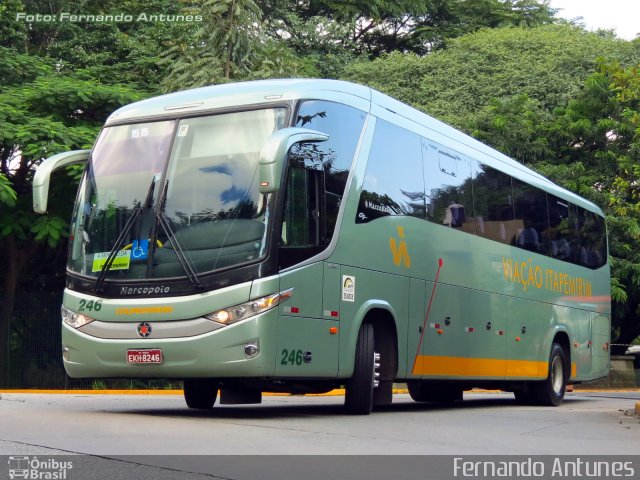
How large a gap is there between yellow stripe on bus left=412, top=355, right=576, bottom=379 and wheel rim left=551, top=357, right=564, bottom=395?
0.46m

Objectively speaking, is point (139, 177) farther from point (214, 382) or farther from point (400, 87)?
point (400, 87)

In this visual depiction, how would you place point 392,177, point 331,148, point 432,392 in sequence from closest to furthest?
point 331,148 → point 392,177 → point 432,392

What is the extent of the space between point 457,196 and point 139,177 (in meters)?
5.38

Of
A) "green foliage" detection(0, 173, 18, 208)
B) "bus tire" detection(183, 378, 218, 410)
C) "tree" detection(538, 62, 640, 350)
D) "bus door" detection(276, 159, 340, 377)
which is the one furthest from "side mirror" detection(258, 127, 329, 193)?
"tree" detection(538, 62, 640, 350)

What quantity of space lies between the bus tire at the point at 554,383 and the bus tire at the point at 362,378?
6957 mm

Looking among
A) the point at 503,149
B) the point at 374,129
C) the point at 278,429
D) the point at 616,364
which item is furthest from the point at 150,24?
Answer: the point at 278,429

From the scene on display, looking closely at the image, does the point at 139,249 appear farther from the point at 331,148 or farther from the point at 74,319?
the point at 331,148

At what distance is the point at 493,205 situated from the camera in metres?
17.2

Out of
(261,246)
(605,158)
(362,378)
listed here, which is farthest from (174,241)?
(605,158)

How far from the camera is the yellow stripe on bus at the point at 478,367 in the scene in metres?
14.6

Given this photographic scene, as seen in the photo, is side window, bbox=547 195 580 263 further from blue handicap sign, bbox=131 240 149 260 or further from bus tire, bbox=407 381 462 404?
blue handicap sign, bbox=131 240 149 260

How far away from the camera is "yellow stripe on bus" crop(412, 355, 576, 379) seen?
1462cm

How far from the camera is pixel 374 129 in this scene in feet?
44.0
